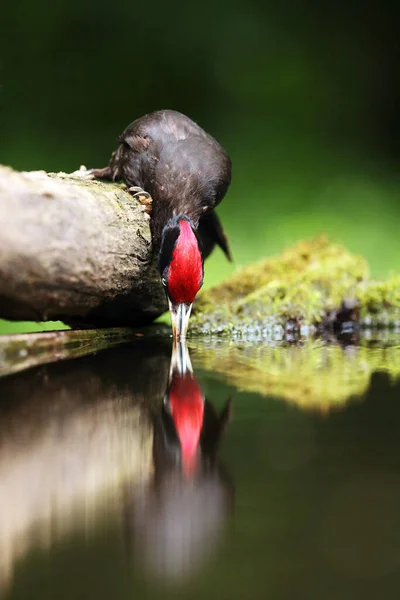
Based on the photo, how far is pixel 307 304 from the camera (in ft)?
9.42

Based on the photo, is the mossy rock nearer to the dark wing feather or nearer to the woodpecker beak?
the dark wing feather

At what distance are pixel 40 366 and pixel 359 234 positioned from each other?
10.1 ft

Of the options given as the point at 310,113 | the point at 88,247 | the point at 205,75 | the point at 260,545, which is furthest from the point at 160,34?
the point at 260,545

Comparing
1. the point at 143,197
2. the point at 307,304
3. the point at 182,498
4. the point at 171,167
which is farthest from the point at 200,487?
the point at 307,304

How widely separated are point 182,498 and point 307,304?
1958 millimetres

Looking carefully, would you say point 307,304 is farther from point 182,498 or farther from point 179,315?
point 182,498

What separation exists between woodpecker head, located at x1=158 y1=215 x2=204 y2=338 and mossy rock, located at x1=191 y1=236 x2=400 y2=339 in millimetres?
501

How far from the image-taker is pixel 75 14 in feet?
15.9

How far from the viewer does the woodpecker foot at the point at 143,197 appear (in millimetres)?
2383

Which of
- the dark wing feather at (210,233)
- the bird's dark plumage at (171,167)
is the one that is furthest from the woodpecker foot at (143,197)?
the dark wing feather at (210,233)

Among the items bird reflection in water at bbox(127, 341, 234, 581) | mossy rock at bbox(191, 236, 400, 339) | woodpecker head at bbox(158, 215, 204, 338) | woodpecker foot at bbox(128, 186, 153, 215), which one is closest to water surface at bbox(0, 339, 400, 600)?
bird reflection in water at bbox(127, 341, 234, 581)

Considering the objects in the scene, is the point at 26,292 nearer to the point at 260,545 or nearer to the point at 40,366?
the point at 40,366

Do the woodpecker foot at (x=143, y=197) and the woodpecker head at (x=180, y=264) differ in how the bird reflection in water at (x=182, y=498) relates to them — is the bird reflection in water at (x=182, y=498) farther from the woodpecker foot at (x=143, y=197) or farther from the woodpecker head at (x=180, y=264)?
the woodpecker foot at (x=143, y=197)

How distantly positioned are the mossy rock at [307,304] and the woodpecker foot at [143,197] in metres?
0.63
